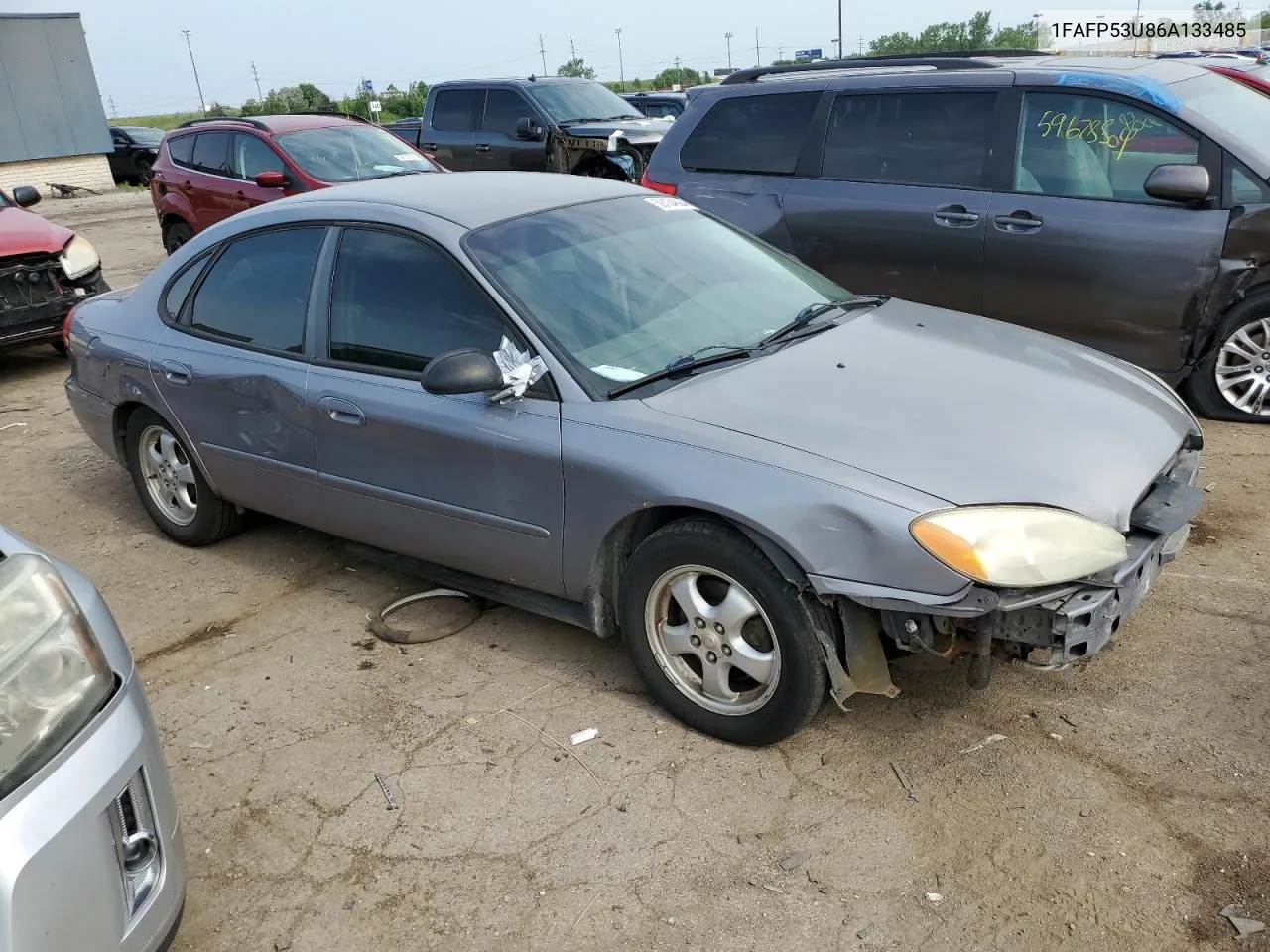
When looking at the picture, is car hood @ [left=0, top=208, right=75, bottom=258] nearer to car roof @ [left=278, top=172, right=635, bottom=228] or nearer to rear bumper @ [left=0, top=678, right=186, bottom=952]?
car roof @ [left=278, top=172, right=635, bottom=228]

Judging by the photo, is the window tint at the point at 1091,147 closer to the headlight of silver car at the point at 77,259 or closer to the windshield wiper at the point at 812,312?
the windshield wiper at the point at 812,312

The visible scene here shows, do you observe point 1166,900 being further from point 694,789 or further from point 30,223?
point 30,223

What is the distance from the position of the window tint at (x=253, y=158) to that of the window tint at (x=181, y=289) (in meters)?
5.59

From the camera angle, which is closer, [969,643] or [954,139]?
[969,643]

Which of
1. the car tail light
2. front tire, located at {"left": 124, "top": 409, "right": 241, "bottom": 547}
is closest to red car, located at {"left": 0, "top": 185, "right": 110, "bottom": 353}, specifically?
front tire, located at {"left": 124, "top": 409, "right": 241, "bottom": 547}

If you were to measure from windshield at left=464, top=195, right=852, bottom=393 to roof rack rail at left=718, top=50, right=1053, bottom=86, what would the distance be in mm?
2642

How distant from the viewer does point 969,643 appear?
9.39ft

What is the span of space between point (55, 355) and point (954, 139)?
301 inches

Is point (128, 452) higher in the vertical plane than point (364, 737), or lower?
higher

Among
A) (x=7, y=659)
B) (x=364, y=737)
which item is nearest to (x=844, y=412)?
(x=364, y=737)

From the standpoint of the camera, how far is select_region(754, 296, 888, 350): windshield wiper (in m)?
3.63

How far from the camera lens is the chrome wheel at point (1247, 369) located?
531 centimetres

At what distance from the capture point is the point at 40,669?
1995 millimetres

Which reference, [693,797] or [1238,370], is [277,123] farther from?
[693,797]
